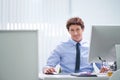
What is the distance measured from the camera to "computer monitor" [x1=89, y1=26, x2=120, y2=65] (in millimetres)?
2105

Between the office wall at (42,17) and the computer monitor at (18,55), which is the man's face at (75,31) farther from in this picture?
the office wall at (42,17)

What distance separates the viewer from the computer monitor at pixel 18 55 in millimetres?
2424

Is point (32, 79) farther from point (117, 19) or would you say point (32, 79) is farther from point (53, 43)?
point (117, 19)

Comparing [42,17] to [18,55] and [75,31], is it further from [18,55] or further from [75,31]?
[18,55]

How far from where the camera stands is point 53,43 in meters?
3.91

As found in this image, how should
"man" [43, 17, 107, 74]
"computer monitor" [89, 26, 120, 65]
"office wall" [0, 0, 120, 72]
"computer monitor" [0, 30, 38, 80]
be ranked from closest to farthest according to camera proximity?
"computer monitor" [89, 26, 120, 65] → "computer monitor" [0, 30, 38, 80] → "man" [43, 17, 107, 74] → "office wall" [0, 0, 120, 72]

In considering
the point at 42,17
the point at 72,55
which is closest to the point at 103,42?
the point at 72,55

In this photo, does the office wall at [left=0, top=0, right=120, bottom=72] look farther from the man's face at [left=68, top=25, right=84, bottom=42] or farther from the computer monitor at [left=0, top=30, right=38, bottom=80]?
the computer monitor at [left=0, top=30, right=38, bottom=80]

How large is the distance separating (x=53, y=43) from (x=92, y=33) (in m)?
1.84

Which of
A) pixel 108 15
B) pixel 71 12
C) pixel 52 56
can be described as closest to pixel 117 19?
pixel 108 15

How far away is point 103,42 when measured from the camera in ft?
7.11

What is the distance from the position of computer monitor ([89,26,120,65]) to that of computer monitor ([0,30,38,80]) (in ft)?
1.91

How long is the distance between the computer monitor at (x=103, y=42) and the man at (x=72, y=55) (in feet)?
1.72

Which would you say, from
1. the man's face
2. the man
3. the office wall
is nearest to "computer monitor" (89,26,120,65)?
the man
